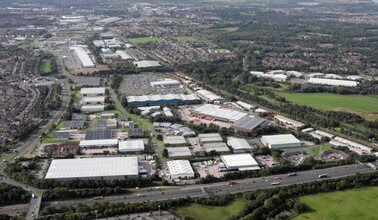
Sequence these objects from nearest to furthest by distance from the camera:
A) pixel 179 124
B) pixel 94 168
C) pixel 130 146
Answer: pixel 94 168 → pixel 130 146 → pixel 179 124

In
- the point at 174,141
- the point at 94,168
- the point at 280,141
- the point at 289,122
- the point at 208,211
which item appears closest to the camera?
the point at 208,211

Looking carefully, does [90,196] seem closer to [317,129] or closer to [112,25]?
[317,129]

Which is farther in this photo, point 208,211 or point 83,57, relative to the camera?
point 83,57

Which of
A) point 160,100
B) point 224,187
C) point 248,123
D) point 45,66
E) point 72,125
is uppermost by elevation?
point 248,123

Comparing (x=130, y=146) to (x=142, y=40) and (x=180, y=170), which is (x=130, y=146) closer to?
(x=180, y=170)

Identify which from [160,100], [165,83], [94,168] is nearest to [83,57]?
[165,83]

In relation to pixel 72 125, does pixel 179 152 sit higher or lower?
higher
